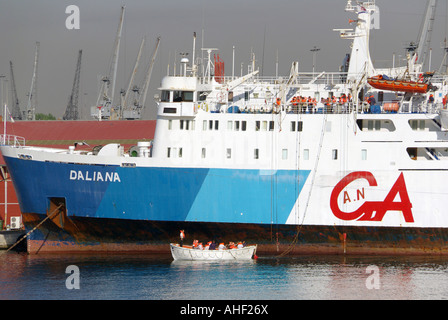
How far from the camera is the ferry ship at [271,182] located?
1623 inches

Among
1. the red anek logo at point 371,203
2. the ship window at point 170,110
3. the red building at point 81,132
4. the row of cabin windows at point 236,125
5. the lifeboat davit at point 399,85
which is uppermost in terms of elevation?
the lifeboat davit at point 399,85

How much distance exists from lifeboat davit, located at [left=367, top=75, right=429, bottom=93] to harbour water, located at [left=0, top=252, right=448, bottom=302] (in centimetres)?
899

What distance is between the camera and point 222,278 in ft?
119

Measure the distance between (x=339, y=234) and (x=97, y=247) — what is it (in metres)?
13.1

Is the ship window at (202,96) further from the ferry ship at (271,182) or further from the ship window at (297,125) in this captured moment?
the ship window at (297,125)

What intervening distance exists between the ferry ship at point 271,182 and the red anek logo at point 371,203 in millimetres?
53

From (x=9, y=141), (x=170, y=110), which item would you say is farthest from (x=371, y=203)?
(x=9, y=141)

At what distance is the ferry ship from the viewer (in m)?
41.2

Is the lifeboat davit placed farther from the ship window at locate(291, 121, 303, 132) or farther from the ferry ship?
the ship window at locate(291, 121, 303, 132)

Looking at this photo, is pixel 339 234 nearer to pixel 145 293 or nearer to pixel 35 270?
pixel 145 293

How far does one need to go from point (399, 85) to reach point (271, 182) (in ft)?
28.6

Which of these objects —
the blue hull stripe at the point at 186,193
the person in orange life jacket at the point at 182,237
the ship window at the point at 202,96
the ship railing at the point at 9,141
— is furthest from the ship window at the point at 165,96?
the ship railing at the point at 9,141

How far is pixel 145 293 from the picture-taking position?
33.6 m

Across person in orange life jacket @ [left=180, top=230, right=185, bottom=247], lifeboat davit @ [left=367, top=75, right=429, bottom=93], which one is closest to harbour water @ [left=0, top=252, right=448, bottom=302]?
person in orange life jacket @ [left=180, top=230, right=185, bottom=247]
